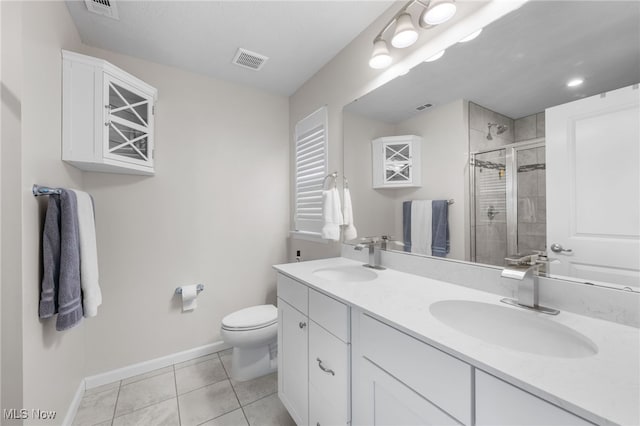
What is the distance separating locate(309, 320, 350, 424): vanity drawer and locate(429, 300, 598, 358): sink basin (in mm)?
412

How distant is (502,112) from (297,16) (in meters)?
1.31

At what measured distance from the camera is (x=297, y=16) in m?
1.54

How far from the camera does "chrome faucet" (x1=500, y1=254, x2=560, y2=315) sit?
816 mm

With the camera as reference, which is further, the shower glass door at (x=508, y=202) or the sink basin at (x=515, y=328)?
the shower glass door at (x=508, y=202)

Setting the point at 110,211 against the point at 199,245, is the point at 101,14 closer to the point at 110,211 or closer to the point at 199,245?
the point at 110,211

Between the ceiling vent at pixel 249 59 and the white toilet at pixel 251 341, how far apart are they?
79.5 inches

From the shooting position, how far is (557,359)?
565 mm

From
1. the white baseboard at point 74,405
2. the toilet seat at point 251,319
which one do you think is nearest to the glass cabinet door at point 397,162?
the toilet seat at point 251,319

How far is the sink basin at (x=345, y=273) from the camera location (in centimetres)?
153

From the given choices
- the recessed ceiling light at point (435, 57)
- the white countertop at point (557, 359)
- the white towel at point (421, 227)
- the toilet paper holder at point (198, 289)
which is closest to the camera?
the white countertop at point (557, 359)

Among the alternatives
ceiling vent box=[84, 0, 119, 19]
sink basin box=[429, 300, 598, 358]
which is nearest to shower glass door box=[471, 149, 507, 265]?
sink basin box=[429, 300, 598, 358]

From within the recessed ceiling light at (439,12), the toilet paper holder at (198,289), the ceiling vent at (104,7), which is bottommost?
the toilet paper holder at (198,289)

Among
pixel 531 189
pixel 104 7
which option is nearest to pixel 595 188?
pixel 531 189

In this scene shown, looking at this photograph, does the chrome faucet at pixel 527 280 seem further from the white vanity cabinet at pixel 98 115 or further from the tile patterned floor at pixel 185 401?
the white vanity cabinet at pixel 98 115
